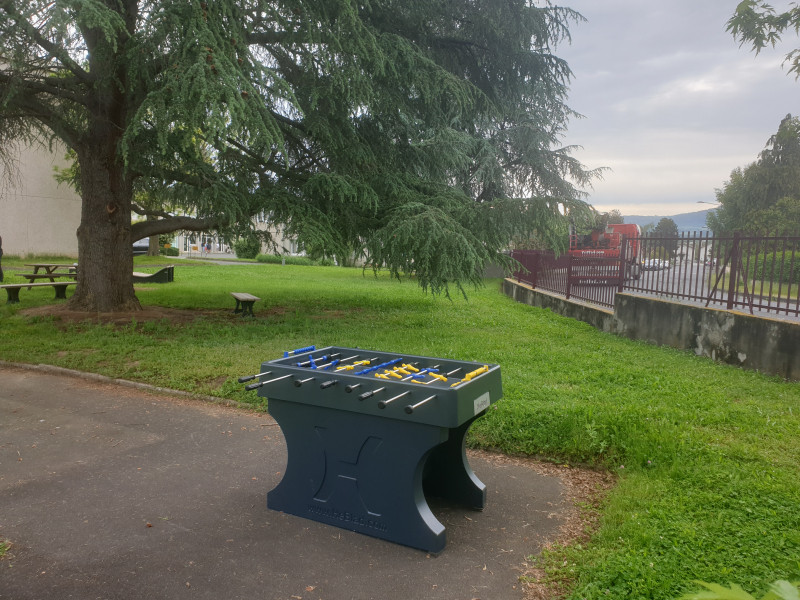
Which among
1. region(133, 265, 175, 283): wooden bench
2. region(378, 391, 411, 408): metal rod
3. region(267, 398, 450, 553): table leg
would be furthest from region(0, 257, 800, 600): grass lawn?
region(133, 265, 175, 283): wooden bench

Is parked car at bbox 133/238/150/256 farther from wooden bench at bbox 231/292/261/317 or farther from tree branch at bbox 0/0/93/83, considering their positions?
tree branch at bbox 0/0/93/83

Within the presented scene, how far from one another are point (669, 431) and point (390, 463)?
2.74 metres

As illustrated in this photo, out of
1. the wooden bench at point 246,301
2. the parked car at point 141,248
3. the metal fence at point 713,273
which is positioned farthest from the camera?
the parked car at point 141,248

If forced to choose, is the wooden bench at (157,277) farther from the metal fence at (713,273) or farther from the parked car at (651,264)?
the parked car at (651,264)

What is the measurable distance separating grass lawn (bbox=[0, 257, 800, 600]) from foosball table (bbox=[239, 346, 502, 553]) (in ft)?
2.81

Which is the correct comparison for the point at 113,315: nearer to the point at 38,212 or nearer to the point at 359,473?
the point at 359,473

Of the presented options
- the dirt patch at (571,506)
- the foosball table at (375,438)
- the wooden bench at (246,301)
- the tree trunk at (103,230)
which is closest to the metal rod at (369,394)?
the foosball table at (375,438)

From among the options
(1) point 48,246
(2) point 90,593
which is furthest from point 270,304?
(1) point 48,246

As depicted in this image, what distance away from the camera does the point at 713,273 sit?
895cm

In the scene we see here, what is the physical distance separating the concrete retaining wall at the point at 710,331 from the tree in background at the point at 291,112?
2074 millimetres

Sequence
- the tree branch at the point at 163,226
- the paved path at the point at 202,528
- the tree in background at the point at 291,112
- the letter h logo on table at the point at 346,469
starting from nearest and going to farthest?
the paved path at the point at 202,528, the letter h logo on table at the point at 346,469, the tree in background at the point at 291,112, the tree branch at the point at 163,226

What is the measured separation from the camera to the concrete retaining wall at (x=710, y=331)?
7.29m

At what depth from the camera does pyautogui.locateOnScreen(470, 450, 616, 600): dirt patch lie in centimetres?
313

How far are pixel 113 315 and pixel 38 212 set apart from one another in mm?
23945
